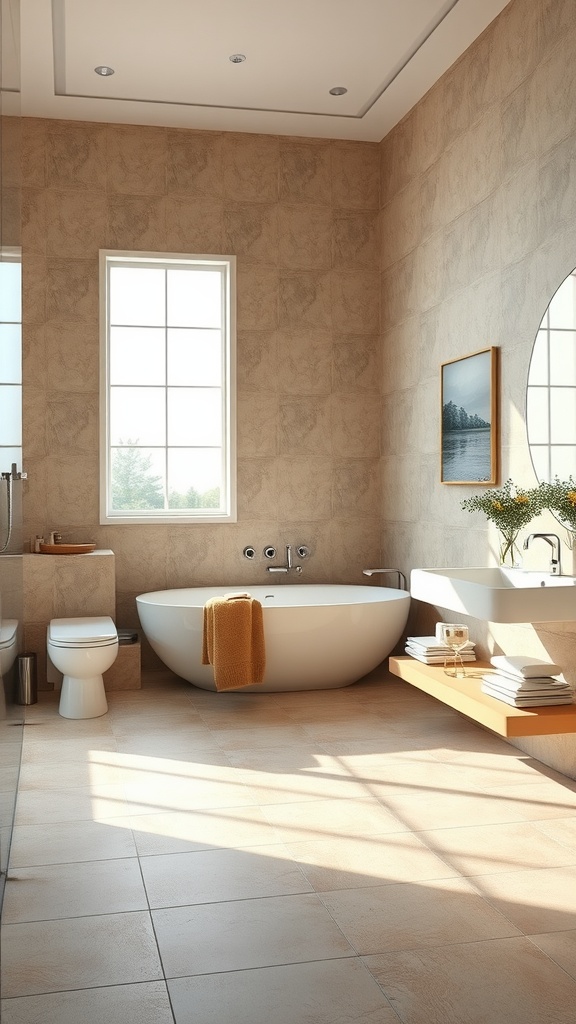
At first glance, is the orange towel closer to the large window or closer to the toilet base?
the toilet base

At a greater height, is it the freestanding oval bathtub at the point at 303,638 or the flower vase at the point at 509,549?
the flower vase at the point at 509,549

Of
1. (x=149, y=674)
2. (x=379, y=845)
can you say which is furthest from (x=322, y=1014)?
(x=149, y=674)

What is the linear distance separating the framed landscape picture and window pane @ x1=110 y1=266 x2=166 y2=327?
2000 mm

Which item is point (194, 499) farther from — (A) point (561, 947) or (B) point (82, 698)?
(A) point (561, 947)

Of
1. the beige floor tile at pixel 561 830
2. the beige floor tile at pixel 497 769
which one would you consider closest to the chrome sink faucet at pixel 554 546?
the beige floor tile at pixel 497 769

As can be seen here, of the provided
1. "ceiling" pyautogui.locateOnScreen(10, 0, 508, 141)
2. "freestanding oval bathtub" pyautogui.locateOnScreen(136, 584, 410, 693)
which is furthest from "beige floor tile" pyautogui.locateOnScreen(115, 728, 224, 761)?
"ceiling" pyautogui.locateOnScreen(10, 0, 508, 141)

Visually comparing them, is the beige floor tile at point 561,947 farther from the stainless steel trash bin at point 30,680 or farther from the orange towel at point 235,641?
the stainless steel trash bin at point 30,680

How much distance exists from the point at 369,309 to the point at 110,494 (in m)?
2.09

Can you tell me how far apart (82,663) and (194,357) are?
89.6 inches

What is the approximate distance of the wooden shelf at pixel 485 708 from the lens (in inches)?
132

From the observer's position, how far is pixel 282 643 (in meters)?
5.03

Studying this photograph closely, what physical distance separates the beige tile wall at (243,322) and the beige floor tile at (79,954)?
11.1 ft

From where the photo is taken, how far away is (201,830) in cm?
317

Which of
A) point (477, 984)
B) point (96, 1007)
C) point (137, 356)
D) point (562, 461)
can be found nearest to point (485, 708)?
point (562, 461)
